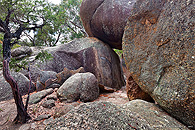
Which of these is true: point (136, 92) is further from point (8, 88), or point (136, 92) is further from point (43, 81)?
point (8, 88)

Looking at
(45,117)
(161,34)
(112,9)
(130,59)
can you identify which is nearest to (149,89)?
(130,59)

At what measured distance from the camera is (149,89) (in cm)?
247

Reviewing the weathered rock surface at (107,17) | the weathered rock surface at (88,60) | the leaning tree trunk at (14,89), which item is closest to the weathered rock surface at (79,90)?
the leaning tree trunk at (14,89)

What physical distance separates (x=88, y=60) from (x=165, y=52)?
5.12 m

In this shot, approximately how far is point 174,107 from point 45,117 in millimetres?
3050

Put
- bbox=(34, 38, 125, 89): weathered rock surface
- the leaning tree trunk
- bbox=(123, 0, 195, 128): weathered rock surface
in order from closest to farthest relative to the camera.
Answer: bbox=(123, 0, 195, 128): weathered rock surface
the leaning tree trunk
bbox=(34, 38, 125, 89): weathered rock surface

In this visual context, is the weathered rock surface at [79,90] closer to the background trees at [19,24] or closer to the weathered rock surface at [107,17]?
the background trees at [19,24]

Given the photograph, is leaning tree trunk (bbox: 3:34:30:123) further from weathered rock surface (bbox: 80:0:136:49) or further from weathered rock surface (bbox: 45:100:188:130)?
weathered rock surface (bbox: 80:0:136:49)

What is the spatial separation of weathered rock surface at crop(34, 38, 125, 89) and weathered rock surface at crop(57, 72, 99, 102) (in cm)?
202

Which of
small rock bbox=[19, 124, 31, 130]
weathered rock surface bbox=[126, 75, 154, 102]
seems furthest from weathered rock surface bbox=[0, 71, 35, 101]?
weathered rock surface bbox=[126, 75, 154, 102]

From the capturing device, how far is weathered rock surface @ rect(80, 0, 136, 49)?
6.63 m

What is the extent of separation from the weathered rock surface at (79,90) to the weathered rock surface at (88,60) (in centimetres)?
202

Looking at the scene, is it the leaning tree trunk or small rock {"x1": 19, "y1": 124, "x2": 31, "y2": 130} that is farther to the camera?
the leaning tree trunk

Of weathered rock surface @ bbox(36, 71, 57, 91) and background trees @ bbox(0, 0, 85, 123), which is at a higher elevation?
background trees @ bbox(0, 0, 85, 123)
